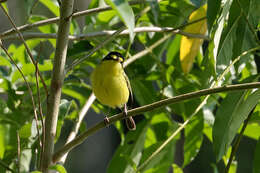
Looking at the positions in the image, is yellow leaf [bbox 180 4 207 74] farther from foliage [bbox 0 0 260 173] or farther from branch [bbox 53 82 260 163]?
branch [bbox 53 82 260 163]

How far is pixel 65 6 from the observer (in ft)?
3.04

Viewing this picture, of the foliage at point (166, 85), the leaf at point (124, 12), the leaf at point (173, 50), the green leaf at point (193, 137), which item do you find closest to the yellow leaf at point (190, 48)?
the foliage at point (166, 85)

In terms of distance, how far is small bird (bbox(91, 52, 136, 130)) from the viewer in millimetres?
1666

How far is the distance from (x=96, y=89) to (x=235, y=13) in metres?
0.60

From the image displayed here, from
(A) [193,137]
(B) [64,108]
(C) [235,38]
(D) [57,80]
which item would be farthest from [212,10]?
(A) [193,137]

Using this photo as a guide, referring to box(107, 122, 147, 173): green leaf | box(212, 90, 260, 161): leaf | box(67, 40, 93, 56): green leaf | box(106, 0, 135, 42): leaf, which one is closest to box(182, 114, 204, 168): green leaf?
box(107, 122, 147, 173): green leaf

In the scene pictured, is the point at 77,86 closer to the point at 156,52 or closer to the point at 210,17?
the point at 156,52

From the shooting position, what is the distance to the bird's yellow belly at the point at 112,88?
167 centimetres

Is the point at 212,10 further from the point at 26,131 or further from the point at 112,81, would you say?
the point at 112,81

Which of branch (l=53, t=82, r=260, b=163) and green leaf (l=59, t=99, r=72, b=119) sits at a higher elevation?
green leaf (l=59, t=99, r=72, b=119)

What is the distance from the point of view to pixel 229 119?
1.13 m

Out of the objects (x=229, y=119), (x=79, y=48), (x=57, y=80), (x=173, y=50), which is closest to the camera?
(x=57, y=80)

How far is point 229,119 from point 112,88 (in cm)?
71

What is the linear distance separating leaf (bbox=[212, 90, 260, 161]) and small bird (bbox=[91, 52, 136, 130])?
0.58 m
